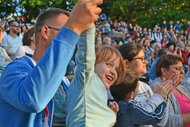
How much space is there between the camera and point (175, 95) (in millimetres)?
3752

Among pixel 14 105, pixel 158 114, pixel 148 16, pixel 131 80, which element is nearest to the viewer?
pixel 14 105

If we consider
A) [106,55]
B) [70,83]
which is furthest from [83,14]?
[106,55]

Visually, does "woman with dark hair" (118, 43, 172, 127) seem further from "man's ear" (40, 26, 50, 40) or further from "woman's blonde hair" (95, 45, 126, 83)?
"man's ear" (40, 26, 50, 40)

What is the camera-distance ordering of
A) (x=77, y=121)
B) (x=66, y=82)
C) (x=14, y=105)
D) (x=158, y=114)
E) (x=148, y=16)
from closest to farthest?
1. (x=14, y=105)
2. (x=77, y=121)
3. (x=66, y=82)
4. (x=158, y=114)
5. (x=148, y=16)

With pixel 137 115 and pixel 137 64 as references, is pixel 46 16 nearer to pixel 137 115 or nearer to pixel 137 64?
pixel 137 115

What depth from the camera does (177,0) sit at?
1324 inches

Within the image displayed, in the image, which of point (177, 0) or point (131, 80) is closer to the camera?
point (131, 80)

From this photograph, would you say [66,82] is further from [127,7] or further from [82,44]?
[127,7]

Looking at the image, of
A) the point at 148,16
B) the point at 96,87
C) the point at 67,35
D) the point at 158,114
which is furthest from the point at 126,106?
the point at 148,16

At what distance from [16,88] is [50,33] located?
47 cm

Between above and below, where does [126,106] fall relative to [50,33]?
below

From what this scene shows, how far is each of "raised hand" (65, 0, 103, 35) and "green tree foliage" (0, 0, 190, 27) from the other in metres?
29.4

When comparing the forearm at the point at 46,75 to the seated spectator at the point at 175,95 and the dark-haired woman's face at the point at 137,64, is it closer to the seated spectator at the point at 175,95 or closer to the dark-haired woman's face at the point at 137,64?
the seated spectator at the point at 175,95

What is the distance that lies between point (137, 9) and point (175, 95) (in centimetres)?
3162
